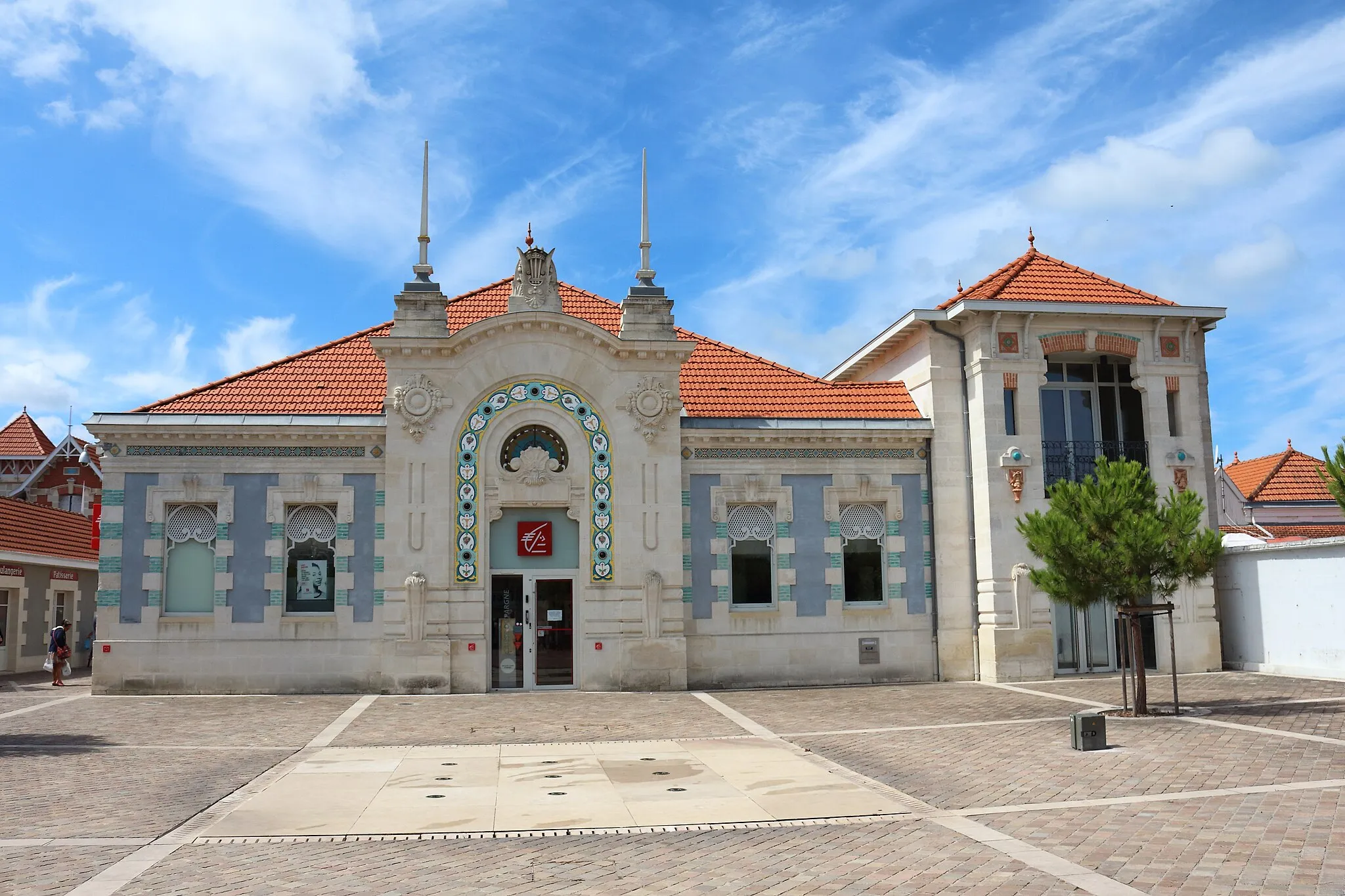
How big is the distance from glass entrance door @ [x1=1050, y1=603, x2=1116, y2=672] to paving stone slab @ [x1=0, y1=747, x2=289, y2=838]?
1653cm

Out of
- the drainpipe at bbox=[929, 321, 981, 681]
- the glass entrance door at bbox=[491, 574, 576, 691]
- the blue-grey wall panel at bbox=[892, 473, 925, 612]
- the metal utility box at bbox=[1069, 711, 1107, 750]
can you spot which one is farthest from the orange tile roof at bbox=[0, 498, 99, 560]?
the metal utility box at bbox=[1069, 711, 1107, 750]

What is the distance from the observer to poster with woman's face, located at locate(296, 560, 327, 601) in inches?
888

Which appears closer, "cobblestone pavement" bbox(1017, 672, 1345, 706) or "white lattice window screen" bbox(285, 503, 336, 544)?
"cobblestone pavement" bbox(1017, 672, 1345, 706)

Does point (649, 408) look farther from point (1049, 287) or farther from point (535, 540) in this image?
point (1049, 287)

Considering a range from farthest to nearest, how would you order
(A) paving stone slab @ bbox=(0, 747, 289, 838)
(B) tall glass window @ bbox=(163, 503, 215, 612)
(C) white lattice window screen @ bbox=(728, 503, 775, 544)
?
(C) white lattice window screen @ bbox=(728, 503, 775, 544) → (B) tall glass window @ bbox=(163, 503, 215, 612) → (A) paving stone slab @ bbox=(0, 747, 289, 838)

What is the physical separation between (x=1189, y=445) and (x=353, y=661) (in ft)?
61.7

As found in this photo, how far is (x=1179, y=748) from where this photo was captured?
1341 centimetres

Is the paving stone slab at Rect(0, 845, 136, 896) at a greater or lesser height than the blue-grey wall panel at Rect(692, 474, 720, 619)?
lesser

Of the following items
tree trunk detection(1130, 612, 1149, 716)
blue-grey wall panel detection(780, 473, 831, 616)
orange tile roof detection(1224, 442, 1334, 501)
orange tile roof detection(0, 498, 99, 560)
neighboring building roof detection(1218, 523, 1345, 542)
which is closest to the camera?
tree trunk detection(1130, 612, 1149, 716)

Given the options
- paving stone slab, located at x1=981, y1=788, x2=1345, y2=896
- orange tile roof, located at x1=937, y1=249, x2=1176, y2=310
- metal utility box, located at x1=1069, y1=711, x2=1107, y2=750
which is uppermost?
orange tile roof, located at x1=937, y1=249, x2=1176, y2=310

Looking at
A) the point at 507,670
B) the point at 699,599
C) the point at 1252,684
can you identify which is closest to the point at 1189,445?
the point at 1252,684

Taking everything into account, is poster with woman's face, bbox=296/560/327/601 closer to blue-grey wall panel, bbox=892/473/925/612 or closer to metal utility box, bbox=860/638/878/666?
metal utility box, bbox=860/638/878/666

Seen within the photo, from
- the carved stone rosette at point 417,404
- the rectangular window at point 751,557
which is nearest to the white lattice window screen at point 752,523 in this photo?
the rectangular window at point 751,557

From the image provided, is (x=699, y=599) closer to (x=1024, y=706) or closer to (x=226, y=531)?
(x=1024, y=706)
